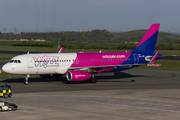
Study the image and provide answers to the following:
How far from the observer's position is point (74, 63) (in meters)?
43.0

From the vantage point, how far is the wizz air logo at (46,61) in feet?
135

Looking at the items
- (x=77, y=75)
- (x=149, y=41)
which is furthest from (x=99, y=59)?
(x=149, y=41)

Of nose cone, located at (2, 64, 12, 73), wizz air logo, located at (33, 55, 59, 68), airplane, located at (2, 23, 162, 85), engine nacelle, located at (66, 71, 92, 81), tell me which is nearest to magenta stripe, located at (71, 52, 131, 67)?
airplane, located at (2, 23, 162, 85)

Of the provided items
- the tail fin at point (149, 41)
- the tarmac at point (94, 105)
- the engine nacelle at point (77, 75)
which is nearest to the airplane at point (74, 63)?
the engine nacelle at point (77, 75)

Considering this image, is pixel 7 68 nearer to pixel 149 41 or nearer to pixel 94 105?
pixel 94 105

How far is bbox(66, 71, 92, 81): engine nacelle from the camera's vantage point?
1574 inches

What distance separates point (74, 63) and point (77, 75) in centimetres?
336

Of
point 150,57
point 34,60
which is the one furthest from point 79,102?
point 150,57

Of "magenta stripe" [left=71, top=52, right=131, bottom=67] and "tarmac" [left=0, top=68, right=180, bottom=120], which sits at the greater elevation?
"magenta stripe" [left=71, top=52, right=131, bottom=67]

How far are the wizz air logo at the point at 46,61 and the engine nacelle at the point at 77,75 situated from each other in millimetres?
2841

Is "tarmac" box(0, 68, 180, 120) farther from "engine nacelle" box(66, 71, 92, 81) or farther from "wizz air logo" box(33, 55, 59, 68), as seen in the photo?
"wizz air logo" box(33, 55, 59, 68)

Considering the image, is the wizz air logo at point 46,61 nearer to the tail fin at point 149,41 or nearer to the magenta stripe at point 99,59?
the magenta stripe at point 99,59

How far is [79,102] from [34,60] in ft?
53.6

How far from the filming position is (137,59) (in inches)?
1845
